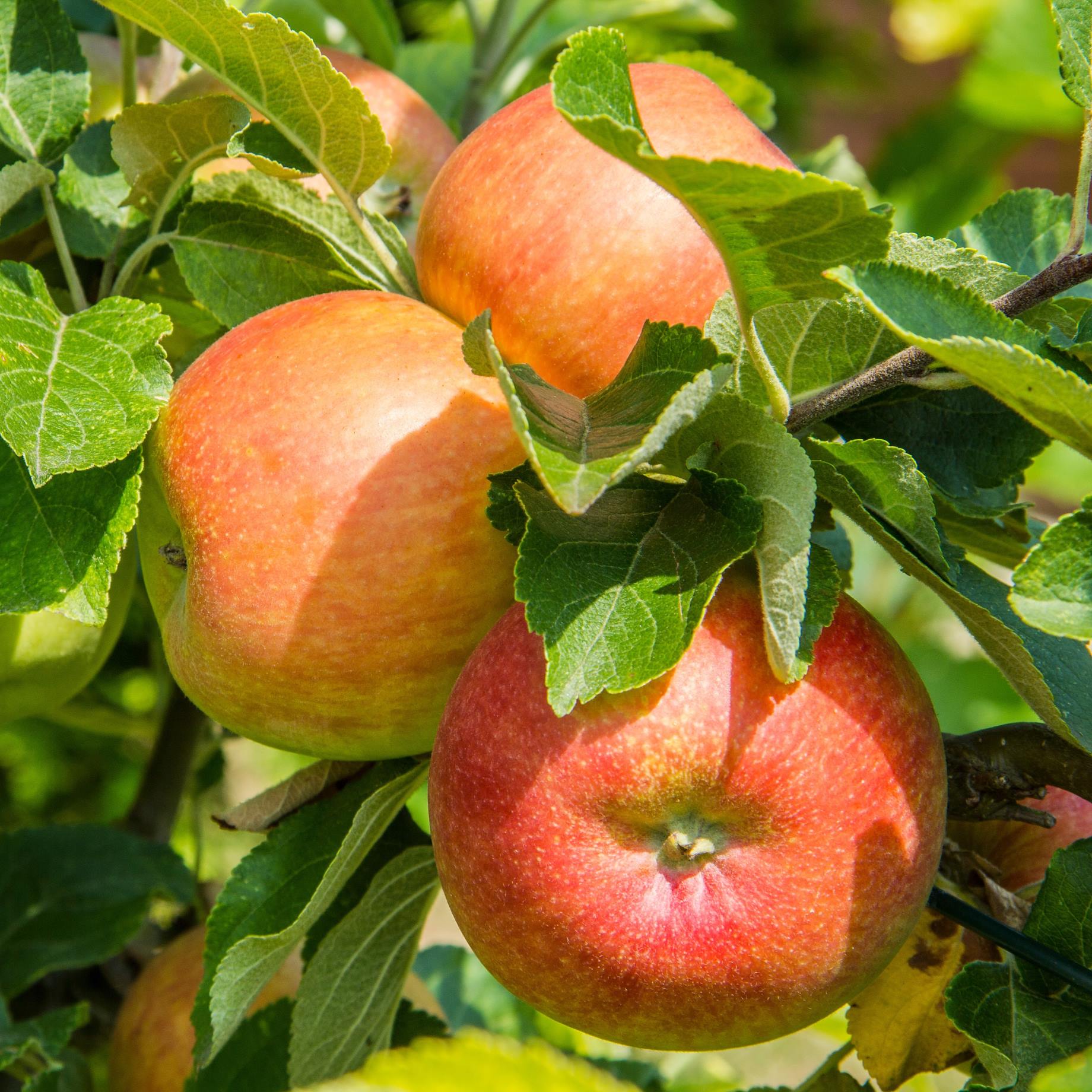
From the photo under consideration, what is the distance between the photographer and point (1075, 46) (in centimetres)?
56

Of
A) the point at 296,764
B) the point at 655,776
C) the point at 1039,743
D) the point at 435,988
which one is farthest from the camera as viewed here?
the point at 296,764

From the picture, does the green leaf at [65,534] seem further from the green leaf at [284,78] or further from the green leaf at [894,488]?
the green leaf at [894,488]

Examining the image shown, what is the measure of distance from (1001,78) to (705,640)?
2677mm

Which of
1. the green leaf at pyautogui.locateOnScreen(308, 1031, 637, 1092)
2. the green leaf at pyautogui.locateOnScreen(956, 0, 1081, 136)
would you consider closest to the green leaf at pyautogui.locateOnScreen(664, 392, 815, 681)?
the green leaf at pyautogui.locateOnScreen(308, 1031, 637, 1092)

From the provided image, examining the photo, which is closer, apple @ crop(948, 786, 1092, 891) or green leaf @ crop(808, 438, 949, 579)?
green leaf @ crop(808, 438, 949, 579)

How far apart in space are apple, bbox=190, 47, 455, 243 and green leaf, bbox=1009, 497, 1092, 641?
1.82 feet

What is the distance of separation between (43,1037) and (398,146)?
0.70m

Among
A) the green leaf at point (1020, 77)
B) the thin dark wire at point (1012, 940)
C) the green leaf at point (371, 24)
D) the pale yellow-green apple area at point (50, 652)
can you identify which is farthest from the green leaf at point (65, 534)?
the green leaf at point (1020, 77)

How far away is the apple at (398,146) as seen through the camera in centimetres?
88

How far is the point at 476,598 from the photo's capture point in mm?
621

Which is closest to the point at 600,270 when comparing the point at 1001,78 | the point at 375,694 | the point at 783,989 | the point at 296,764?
the point at 375,694

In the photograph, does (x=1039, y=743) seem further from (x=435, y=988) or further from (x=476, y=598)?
(x=435, y=988)

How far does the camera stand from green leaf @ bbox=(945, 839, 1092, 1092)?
583 millimetres

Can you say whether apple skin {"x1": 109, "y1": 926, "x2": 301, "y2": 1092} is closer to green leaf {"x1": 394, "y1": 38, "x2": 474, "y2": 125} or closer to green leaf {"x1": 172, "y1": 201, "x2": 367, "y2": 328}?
green leaf {"x1": 172, "y1": 201, "x2": 367, "y2": 328}
